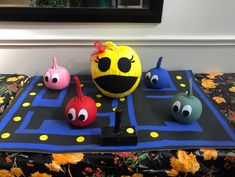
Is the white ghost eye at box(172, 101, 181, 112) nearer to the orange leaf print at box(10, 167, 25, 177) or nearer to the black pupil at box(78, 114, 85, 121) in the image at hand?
the black pupil at box(78, 114, 85, 121)

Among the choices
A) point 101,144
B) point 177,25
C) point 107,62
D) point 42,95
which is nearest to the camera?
point 101,144

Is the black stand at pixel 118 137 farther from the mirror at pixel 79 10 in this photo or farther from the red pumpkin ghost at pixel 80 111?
the mirror at pixel 79 10

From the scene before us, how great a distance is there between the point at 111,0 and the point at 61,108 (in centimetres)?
53

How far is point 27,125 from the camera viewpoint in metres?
0.93

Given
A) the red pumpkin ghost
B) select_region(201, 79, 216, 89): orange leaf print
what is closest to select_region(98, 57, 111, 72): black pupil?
the red pumpkin ghost

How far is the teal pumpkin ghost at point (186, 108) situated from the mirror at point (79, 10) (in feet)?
1.45

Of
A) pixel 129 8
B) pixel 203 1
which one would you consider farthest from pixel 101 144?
pixel 203 1

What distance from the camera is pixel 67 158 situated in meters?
0.80

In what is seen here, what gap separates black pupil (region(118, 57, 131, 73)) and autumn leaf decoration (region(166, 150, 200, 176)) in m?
0.37

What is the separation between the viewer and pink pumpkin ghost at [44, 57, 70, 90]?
110 centimetres

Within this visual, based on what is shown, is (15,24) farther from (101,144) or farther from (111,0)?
(101,144)

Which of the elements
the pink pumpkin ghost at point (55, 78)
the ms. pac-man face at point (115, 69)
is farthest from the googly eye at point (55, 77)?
the ms. pac-man face at point (115, 69)

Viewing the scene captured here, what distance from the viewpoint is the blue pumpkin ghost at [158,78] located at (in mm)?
1126

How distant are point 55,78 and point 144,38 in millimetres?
456
